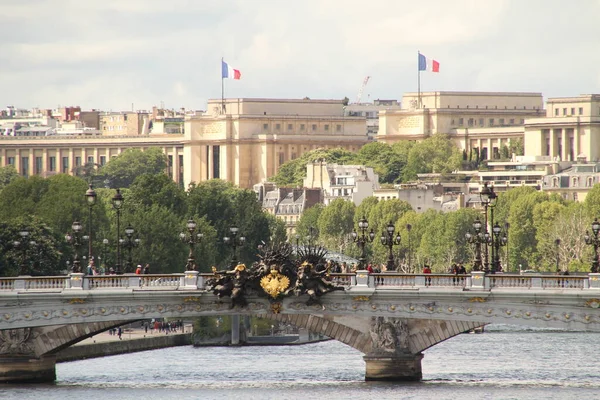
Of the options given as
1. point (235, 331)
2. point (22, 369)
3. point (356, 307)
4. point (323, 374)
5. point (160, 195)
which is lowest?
point (323, 374)

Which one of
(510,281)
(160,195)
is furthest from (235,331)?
(160,195)

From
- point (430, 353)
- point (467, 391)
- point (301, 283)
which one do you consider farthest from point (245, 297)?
point (430, 353)

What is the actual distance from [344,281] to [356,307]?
48.2 inches

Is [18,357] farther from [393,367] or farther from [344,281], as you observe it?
[393,367]

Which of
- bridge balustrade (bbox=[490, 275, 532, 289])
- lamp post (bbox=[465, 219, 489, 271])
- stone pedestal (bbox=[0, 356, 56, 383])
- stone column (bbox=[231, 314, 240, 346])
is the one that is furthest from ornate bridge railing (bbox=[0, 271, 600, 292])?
stone column (bbox=[231, 314, 240, 346])

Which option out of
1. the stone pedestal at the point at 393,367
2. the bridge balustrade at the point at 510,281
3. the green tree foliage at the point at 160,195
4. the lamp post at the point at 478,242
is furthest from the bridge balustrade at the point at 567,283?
the green tree foliage at the point at 160,195

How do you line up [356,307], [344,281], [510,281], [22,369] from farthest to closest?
[22,369], [344,281], [356,307], [510,281]

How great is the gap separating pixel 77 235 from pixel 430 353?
21.2m

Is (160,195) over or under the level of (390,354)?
over

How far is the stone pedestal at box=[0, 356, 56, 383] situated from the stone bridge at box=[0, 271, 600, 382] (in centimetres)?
3

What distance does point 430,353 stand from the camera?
108375 millimetres

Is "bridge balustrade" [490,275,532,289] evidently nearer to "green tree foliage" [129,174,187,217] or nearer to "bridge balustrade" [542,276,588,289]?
"bridge balustrade" [542,276,588,289]

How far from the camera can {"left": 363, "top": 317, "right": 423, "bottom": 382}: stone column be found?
88375 mm

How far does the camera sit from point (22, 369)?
293 feet
